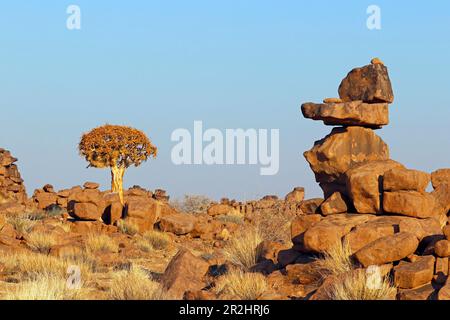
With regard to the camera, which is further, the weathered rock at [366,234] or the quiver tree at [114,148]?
the quiver tree at [114,148]

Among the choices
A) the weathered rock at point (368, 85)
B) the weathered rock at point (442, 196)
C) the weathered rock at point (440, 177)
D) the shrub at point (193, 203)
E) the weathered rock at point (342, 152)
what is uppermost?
the weathered rock at point (368, 85)

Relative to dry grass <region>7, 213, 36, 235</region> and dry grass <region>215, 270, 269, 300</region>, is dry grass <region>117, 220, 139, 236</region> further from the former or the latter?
dry grass <region>215, 270, 269, 300</region>

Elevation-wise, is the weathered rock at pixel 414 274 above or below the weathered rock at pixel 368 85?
below

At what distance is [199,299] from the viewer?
12.2 meters

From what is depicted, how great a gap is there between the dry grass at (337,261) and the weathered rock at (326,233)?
0.65 ft

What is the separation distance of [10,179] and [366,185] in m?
31.8

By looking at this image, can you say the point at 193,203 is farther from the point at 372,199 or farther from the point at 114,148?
the point at 372,199

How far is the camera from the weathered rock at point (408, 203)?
1497 cm

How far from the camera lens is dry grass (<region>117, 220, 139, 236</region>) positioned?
27719mm

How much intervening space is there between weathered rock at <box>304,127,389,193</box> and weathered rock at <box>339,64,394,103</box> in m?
0.81

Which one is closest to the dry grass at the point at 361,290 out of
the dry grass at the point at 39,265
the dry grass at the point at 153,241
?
the dry grass at the point at 39,265

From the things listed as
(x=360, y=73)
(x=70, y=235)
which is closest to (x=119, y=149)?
(x=70, y=235)

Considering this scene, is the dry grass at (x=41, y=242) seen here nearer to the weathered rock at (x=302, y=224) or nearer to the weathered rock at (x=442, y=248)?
the weathered rock at (x=302, y=224)

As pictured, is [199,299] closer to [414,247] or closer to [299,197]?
[414,247]
